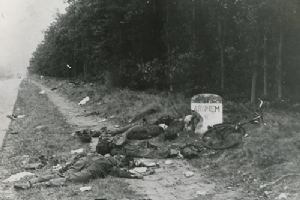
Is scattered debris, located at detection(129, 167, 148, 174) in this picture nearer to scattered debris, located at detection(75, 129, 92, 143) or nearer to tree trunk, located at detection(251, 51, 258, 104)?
scattered debris, located at detection(75, 129, 92, 143)

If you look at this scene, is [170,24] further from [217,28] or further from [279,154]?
[279,154]

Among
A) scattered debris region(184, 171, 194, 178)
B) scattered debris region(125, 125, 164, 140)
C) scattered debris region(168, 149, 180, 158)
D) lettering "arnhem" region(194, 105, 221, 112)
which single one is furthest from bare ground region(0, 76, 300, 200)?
scattered debris region(125, 125, 164, 140)

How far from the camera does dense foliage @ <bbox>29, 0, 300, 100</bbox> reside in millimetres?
27234

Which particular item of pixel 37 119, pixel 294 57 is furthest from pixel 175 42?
pixel 37 119

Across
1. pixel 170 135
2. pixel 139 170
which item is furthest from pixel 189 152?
pixel 170 135

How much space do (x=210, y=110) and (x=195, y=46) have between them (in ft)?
41.8

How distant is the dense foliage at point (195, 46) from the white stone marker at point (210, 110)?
10738 mm

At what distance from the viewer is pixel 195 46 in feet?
92.3

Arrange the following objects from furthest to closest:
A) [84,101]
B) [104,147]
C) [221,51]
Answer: [84,101], [221,51], [104,147]

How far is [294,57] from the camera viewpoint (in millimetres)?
27938

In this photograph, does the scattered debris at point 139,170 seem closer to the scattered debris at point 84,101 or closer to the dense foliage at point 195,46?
the dense foliage at point 195,46

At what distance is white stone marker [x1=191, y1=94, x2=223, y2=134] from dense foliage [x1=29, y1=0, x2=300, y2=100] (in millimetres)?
10738

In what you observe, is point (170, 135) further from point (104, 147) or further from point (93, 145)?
point (93, 145)

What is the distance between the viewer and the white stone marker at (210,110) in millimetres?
15727
